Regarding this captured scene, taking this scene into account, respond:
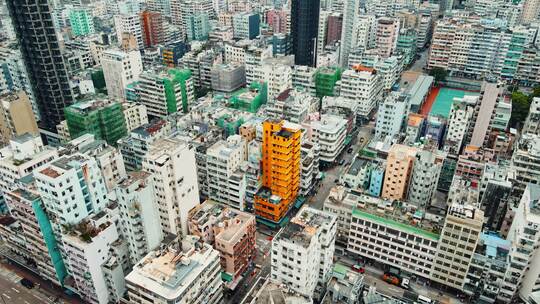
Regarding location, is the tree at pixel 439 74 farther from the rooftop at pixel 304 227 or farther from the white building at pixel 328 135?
the rooftop at pixel 304 227

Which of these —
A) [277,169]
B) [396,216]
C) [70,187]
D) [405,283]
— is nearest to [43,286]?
[70,187]

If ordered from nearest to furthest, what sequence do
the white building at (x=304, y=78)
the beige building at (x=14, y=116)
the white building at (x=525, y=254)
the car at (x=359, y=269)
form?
the white building at (x=525, y=254) < the car at (x=359, y=269) < the beige building at (x=14, y=116) < the white building at (x=304, y=78)

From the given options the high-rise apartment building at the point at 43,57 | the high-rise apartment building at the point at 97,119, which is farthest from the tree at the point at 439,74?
the high-rise apartment building at the point at 43,57

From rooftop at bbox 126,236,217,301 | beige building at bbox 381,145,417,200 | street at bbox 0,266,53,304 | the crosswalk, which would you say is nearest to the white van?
beige building at bbox 381,145,417,200

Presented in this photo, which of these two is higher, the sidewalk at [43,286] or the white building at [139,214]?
the white building at [139,214]

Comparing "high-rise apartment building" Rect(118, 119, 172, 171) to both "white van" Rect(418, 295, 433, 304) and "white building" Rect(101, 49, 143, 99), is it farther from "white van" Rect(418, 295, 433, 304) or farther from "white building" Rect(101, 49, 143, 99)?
"white van" Rect(418, 295, 433, 304)

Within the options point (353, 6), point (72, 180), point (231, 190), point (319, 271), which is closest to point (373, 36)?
point (353, 6)

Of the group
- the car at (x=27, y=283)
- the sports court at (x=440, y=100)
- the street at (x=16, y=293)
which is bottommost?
the street at (x=16, y=293)
